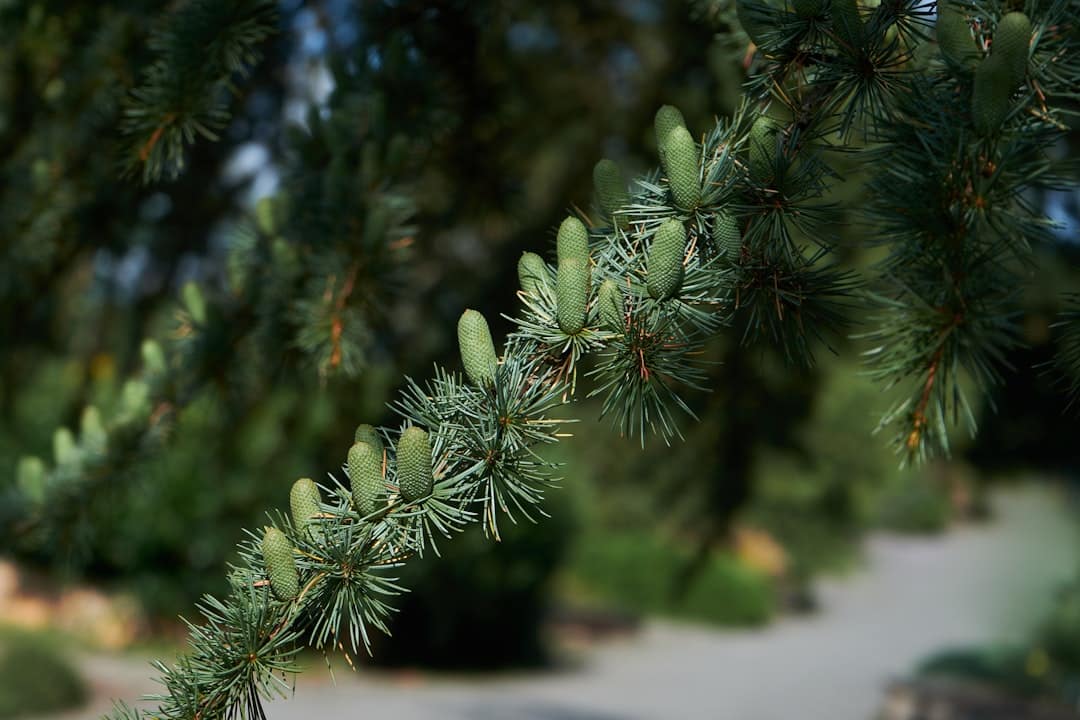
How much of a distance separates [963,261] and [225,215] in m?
4.10

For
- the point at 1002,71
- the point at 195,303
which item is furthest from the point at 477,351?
the point at 195,303

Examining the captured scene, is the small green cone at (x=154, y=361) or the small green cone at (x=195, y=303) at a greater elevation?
the small green cone at (x=195, y=303)

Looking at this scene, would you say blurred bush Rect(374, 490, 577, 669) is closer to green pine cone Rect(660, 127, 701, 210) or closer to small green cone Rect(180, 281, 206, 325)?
small green cone Rect(180, 281, 206, 325)

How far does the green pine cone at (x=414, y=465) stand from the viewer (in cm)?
131

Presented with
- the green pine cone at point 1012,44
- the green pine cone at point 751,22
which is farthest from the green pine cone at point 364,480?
the green pine cone at point 1012,44

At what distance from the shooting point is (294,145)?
2.61m

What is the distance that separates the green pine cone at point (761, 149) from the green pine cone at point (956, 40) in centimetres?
26

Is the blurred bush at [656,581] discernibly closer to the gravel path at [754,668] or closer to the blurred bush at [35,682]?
the gravel path at [754,668]

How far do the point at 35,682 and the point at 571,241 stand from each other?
809cm

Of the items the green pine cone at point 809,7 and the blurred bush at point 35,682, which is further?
the blurred bush at point 35,682

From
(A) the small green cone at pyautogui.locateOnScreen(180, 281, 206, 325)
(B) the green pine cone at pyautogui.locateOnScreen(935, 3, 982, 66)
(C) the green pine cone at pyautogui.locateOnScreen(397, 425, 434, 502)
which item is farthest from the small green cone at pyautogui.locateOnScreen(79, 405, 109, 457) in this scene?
(B) the green pine cone at pyautogui.locateOnScreen(935, 3, 982, 66)

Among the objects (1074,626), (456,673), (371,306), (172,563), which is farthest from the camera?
(456,673)

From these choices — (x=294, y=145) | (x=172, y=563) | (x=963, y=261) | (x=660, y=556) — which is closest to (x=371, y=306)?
(x=294, y=145)

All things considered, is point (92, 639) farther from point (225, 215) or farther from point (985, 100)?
point (985, 100)
